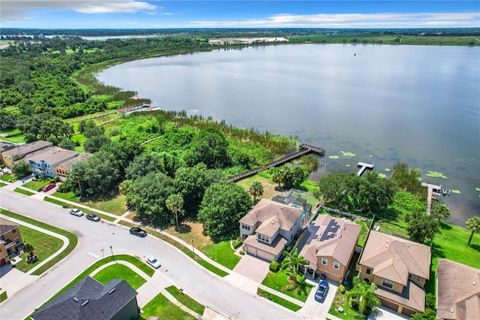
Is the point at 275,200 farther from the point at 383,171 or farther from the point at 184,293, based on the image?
the point at 383,171

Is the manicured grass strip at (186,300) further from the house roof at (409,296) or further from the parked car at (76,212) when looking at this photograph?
the parked car at (76,212)

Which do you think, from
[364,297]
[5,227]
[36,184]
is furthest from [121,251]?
[36,184]

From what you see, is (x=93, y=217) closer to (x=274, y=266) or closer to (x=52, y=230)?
(x=52, y=230)

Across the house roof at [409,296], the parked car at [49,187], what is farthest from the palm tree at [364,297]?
the parked car at [49,187]

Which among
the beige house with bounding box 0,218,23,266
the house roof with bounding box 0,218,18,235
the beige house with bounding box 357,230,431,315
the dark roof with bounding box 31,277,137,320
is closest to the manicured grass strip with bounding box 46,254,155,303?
the dark roof with bounding box 31,277,137,320

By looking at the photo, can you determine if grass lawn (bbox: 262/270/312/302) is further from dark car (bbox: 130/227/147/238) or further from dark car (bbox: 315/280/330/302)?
dark car (bbox: 130/227/147/238)

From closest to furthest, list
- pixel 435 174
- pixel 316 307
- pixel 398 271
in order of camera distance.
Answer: pixel 316 307 → pixel 398 271 → pixel 435 174
